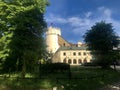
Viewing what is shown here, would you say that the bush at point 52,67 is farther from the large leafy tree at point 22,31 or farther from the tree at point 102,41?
the tree at point 102,41

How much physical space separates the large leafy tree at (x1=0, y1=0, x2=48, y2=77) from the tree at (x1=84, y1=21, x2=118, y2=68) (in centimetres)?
1761

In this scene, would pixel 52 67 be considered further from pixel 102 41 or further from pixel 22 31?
pixel 102 41

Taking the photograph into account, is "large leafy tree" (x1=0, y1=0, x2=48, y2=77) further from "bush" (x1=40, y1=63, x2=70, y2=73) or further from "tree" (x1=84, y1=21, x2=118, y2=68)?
"tree" (x1=84, y1=21, x2=118, y2=68)

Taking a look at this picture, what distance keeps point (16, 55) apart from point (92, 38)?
20.1 meters

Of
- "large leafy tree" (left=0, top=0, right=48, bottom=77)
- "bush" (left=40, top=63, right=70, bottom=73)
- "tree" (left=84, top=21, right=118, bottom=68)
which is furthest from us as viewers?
"tree" (left=84, top=21, right=118, bottom=68)

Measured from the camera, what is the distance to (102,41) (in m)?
39.3

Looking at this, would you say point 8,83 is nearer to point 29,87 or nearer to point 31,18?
point 29,87

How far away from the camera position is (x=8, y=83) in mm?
16984

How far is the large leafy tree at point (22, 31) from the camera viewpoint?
74.2 feet

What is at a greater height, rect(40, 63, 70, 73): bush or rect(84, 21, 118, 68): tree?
rect(84, 21, 118, 68): tree

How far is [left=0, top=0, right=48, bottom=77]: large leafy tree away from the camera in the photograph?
22.6 m

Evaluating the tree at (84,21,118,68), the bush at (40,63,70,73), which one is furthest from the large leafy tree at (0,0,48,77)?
the tree at (84,21,118,68)

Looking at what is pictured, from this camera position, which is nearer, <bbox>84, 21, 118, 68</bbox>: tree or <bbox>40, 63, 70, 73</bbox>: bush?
<bbox>40, 63, 70, 73</bbox>: bush

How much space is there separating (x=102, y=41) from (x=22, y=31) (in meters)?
19.7
